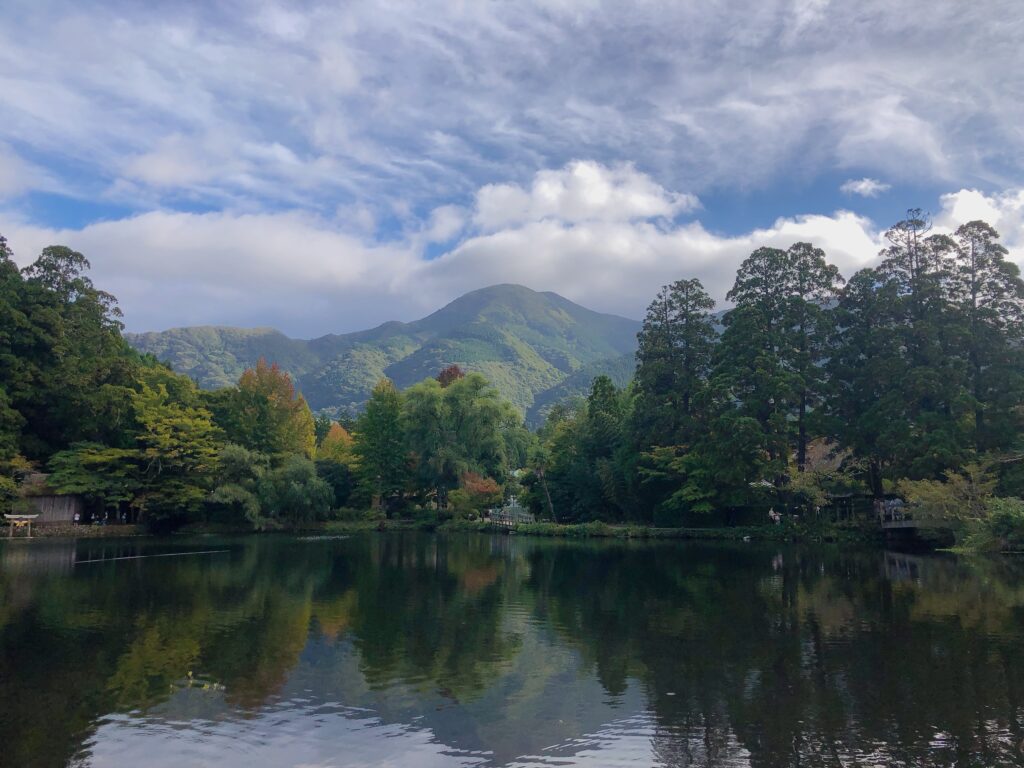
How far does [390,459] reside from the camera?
5200cm

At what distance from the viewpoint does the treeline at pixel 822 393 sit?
1262 inches

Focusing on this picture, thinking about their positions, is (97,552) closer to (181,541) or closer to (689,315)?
(181,541)

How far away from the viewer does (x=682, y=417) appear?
134ft

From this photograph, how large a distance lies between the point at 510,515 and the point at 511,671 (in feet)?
132

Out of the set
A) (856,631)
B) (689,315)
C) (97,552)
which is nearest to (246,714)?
(856,631)

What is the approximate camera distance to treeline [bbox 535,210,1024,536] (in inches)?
1262

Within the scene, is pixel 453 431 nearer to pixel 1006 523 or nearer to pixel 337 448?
pixel 337 448

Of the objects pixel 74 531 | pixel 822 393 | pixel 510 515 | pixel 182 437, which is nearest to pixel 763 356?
pixel 822 393

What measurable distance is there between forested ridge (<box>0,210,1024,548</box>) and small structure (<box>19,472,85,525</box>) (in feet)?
2.43

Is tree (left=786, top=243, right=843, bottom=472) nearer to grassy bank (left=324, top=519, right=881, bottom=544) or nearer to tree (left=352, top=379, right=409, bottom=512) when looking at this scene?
grassy bank (left=324, top=519, right=881, bottom=544)

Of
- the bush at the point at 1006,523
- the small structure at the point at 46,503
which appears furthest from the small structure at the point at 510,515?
the bush at the point at 1006,523

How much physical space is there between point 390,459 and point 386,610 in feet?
119

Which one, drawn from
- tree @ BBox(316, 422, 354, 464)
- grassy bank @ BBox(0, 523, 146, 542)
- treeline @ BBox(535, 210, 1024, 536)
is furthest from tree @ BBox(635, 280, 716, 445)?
grassy bank @ BBox(0, 523, 146, 542)

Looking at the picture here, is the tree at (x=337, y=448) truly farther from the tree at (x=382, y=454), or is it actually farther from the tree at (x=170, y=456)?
the tree at (x=170, y=456)
